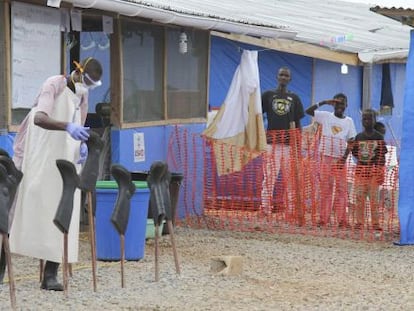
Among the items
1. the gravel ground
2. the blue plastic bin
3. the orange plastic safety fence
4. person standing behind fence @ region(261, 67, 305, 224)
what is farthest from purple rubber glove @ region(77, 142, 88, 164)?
person standing behind fence @ region(261, 67, 305, 224)

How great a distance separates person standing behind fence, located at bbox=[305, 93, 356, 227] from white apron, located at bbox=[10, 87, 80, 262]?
530 cm

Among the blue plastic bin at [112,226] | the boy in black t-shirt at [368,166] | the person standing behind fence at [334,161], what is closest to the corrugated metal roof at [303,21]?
the person standing behind fence at [334,161]

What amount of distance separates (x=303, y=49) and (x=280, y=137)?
418 centimetres

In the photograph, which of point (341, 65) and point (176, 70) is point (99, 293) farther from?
point (341, 65)

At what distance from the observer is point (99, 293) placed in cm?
863

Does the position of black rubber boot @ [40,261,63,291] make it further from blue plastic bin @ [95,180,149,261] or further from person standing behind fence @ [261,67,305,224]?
person standing behind fence @ [261,67,305,224]

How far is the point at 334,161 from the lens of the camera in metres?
14.0

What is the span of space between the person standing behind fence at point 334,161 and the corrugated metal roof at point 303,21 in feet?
4.08

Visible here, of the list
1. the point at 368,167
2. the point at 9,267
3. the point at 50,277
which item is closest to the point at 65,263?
the point at 50,277

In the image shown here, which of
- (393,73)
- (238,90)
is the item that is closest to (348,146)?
(238,90)

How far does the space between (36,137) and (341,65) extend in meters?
11.6

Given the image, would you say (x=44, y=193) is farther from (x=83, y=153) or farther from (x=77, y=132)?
(x=77, y=132)

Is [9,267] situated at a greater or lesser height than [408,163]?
lesser

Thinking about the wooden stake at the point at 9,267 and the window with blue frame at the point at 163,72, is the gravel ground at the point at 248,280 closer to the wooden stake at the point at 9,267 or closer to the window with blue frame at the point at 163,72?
the wooden stake at the point at 9,267
